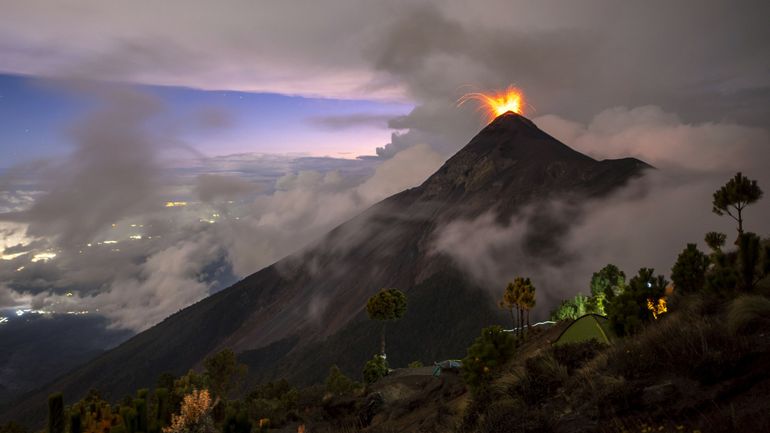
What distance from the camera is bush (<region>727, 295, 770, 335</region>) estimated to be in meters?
11.6

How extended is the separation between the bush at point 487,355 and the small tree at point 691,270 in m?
11.3

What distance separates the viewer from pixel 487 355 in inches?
1246

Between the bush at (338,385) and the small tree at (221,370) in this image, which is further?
the small tree at (221,370)

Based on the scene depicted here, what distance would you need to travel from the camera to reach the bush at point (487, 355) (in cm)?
3080

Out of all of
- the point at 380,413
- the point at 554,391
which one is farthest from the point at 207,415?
the point at 380,413

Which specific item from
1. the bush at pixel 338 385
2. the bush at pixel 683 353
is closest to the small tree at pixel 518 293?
the bush at pixel 338 385

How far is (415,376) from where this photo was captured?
51875mm

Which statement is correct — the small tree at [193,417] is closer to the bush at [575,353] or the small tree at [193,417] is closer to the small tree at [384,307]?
the bush at [575,353]

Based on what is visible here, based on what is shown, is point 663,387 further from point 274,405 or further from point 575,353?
point 274,405

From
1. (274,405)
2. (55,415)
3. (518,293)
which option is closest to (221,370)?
(274,405)

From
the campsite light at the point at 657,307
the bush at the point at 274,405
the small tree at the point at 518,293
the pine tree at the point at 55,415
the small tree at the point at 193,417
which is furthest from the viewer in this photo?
the small tree at the point at 518,293

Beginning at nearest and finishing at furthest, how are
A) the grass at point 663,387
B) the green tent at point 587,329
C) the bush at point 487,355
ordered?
the grass at point 663,387, the bush at point 487,355, the green tent at point 587,329

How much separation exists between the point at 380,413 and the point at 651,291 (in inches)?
952

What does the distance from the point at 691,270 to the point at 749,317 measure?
1651cm
